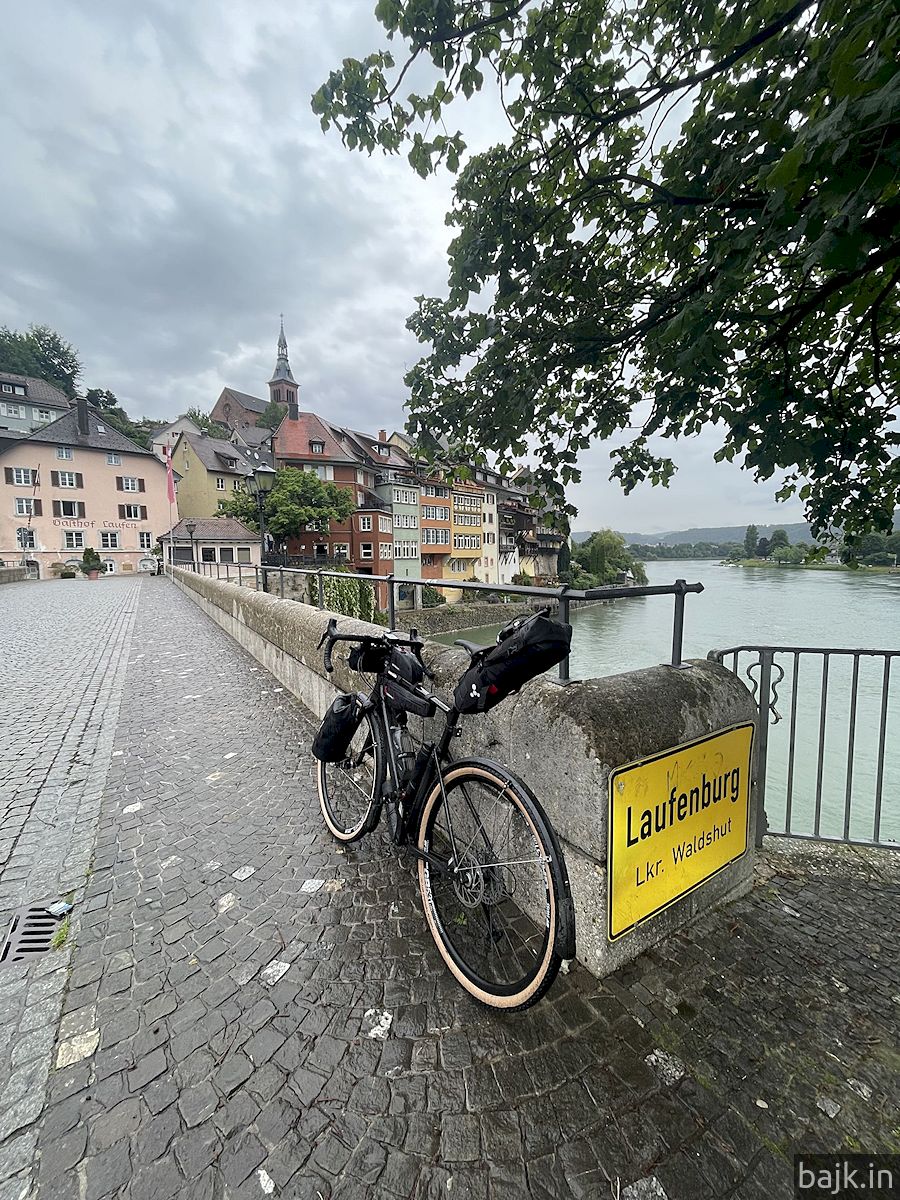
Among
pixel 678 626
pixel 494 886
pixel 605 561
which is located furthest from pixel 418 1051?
pixel 605 561

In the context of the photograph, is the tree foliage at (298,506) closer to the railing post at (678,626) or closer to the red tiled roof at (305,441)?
the red tiled roof at (305,441)

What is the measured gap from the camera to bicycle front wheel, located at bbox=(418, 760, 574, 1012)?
159 centimetres

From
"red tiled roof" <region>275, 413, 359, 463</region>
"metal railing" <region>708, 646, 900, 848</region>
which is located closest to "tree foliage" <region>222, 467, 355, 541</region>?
"red tiled roof" <region>275, 413, 359, 463</region>

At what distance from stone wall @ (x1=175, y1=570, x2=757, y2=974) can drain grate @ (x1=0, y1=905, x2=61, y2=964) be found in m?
1.92

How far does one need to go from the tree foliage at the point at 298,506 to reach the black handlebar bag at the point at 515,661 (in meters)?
39.4

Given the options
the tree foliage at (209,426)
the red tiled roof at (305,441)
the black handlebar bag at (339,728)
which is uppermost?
the tree foliage at (209,426)

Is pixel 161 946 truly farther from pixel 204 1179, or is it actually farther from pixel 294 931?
pixel 204 1179

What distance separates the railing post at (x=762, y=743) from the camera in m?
2.54

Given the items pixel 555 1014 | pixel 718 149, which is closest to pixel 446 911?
pixel 555 1014

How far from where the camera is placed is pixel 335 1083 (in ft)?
4.85

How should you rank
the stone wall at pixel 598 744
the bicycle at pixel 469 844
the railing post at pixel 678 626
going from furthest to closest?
the railing post at pixel 678 626
the stone wall at pixel 598 744
the bicycle at pixel 469 844

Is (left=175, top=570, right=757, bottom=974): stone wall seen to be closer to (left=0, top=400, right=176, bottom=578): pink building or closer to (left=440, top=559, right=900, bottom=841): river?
(left=440, top=559, right=900, bottom=841): river

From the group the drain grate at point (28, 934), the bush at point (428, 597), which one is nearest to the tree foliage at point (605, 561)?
the bush at point (428, 597)

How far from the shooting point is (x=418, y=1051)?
1577 millimetres
